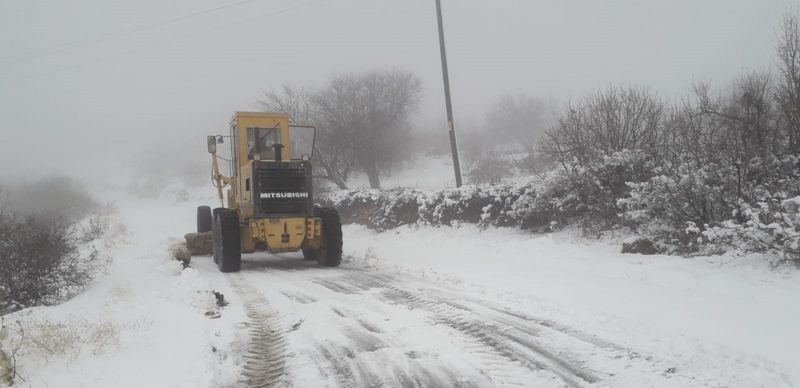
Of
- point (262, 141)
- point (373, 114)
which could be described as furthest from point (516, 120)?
point (262, 141)

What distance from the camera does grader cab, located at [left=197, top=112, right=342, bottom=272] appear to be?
33.8ft

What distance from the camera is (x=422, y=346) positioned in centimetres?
496

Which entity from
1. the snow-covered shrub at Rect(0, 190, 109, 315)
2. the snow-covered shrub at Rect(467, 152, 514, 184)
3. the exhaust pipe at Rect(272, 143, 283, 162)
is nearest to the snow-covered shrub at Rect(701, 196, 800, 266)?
the exhaust pipe at Rect(272, 143, 283, 162)

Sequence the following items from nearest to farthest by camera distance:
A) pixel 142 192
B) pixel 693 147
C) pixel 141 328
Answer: pixel 141 328 < pixel 693 147 < pixel 142 192

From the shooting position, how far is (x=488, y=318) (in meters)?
5.87

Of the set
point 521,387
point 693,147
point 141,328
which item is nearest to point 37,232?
point 141,328

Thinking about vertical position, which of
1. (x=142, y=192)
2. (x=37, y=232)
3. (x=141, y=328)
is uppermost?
(x=142, y=192)

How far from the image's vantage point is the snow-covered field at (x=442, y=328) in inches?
167

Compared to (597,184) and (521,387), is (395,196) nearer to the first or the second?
(597,184)

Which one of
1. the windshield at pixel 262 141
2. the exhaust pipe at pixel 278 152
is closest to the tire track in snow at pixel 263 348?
the exhaust pipe at pixel 278 152

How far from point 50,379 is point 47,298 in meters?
5.54

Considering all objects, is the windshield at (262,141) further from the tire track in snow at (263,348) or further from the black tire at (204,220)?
the tire track in snow at (263,348)

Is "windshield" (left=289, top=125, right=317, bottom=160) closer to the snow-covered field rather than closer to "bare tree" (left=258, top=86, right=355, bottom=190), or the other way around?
the snow-covered field

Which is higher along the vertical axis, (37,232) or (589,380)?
(37,232)
